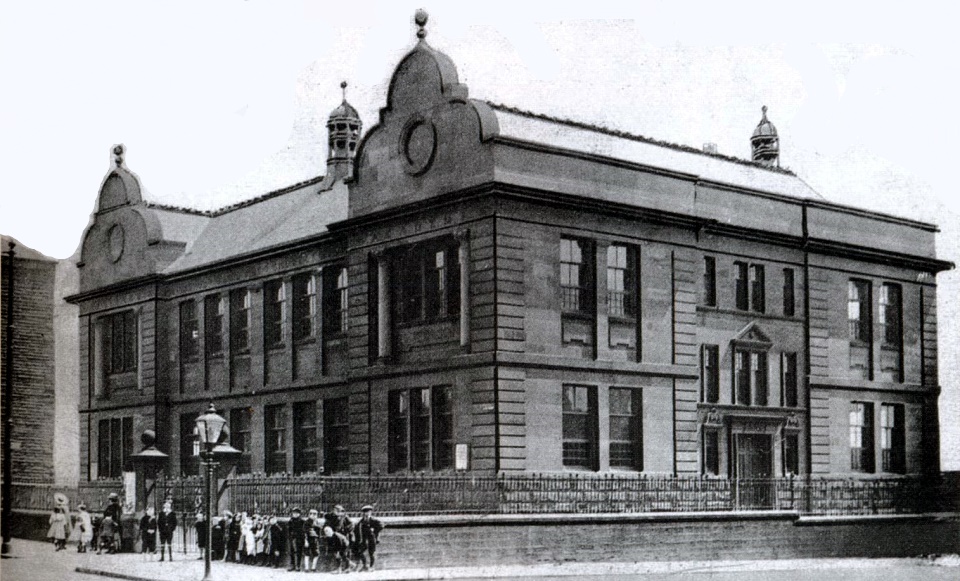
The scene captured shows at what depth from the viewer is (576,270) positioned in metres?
32.8

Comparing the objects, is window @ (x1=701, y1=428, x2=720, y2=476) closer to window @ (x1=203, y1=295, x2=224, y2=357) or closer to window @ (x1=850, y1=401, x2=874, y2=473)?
window @ (x1=850, y1=401, x2=874, y2=473)

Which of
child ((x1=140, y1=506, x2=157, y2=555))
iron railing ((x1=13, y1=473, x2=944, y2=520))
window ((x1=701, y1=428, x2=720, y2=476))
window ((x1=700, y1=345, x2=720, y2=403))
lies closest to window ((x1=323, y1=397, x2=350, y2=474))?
iron railing ((x1=13, y1=473, x2=944, y2=520))

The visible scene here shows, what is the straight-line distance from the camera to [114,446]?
1722 inches

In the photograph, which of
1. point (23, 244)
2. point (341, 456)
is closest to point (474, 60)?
point (23, 244)

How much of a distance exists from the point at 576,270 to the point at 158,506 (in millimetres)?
12441

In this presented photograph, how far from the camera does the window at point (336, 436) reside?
37.2 metres

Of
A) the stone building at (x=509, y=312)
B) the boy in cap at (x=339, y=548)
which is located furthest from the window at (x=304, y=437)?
the boy in cap at (x=339, y=548)

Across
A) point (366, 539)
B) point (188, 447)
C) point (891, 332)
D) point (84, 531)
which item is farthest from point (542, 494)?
point (188, 447)

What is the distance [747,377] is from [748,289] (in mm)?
2514

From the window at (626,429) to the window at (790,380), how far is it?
6274 mm

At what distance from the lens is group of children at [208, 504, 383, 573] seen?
85.0 feet

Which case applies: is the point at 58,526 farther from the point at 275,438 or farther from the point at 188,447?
the point at 188,447

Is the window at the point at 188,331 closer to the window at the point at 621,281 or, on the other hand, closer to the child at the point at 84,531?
the child at the point at 84,531

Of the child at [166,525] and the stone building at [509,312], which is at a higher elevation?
the stone building at [509,312]
